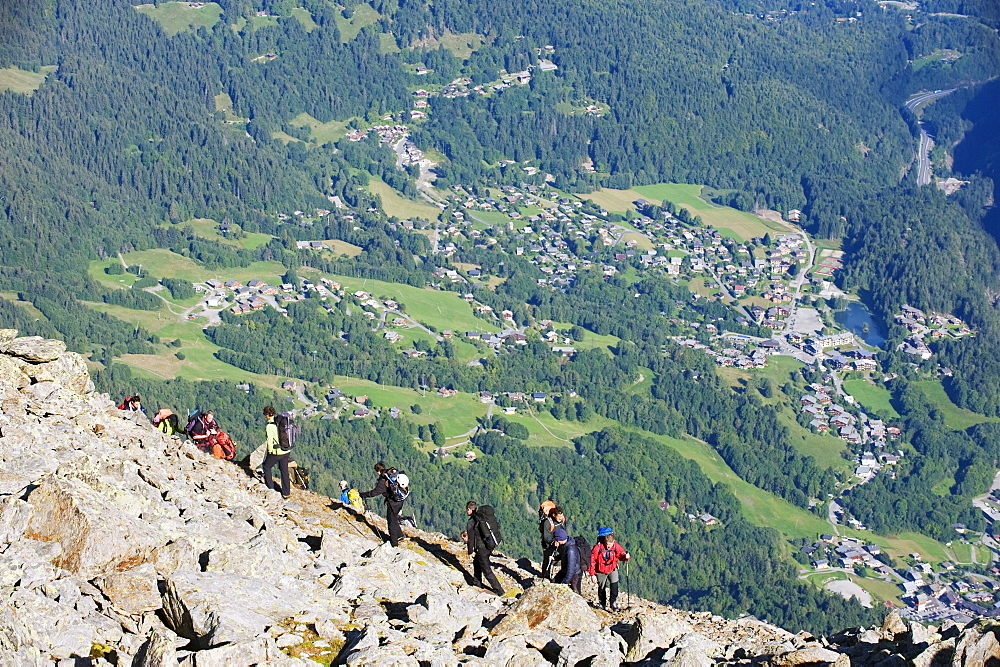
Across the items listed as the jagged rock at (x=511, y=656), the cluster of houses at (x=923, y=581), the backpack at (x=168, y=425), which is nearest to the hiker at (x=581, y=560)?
the jagged rock at (x=511, y=656)

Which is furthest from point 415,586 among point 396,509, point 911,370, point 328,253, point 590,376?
point 328,253

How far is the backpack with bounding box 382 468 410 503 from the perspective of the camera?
1208 inches

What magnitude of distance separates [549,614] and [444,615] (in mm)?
2459

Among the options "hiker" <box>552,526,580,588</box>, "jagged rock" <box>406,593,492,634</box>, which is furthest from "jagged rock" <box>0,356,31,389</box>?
"hiker" <box>552,526,580,588</box>

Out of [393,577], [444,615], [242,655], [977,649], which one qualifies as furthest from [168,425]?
[977,649]

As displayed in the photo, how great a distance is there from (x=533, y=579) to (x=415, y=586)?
5.39 m

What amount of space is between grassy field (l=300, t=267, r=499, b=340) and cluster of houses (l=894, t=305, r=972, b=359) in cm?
6274

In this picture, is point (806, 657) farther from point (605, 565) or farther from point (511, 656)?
point (605, 565)

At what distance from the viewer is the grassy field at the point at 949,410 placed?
15375cm

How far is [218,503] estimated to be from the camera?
3122cm

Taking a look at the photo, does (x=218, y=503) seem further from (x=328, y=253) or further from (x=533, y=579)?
(x=328, y=253)

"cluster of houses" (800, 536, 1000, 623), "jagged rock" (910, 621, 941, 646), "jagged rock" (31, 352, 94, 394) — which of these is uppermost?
"jagged rock" (910, 621, 941, 646)

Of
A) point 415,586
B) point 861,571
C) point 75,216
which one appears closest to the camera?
point 415,586

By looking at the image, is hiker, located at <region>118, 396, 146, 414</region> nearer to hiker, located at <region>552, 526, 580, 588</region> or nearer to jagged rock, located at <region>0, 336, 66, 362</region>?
jagged rock, located at <region>0, 336, 66, 362</region>
